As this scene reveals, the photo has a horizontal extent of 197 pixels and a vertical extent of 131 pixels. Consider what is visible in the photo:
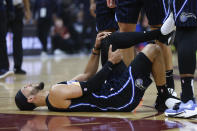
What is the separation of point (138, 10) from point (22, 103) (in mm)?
1376

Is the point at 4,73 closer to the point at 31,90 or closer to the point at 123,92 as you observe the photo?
the point at 31,90

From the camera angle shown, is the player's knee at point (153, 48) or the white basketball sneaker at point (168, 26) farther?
the player's knee at point (153, 48)

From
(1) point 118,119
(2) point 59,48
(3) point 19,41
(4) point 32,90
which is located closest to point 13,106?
(4) point 32,90

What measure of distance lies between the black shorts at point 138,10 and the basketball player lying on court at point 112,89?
1.50 ft

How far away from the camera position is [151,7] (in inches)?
160

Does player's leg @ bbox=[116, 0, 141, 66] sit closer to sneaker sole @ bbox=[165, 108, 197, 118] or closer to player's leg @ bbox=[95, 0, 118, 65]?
player's leg @ bbox=[95, 0, 118, 65]

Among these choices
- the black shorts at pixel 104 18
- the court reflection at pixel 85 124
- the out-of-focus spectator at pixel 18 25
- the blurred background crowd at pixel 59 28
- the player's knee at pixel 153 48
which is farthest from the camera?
the blurred background crowd at pixel 59 28

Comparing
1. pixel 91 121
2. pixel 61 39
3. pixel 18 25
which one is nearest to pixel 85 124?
pixel 91 121

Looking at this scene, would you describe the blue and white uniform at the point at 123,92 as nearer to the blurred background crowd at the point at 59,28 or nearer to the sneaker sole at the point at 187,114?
the sneaker sole at the point at 187,114

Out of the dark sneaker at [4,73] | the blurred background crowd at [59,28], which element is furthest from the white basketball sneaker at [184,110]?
the blurred background crowd at [59,28]

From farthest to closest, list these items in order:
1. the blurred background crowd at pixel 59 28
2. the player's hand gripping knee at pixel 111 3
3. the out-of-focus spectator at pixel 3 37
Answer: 1. the blurred background crowd at pixel 59 28
2. the out-of-focus spectator at pixel 3 37
3. the player's hand gripping knee at pixel 111 3

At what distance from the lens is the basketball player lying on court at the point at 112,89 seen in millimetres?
3643

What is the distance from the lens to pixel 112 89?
3.70m

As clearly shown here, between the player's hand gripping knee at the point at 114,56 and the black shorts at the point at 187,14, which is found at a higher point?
the black shorts at the point at 187,14
